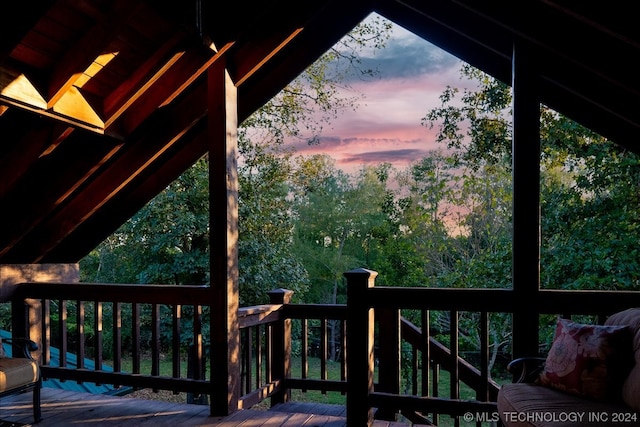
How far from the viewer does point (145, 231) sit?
335 inches

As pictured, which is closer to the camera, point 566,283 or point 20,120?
point 20,120

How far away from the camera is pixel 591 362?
2.49 m

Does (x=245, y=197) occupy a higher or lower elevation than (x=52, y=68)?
lower

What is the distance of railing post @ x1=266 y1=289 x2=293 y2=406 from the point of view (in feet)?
13.6

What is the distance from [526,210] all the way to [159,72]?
284 cm

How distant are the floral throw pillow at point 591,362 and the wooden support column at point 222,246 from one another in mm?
2162

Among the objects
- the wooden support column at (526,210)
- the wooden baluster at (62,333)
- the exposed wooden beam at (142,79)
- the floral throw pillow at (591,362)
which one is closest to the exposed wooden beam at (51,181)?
the exposed wooden beam at (142,79)

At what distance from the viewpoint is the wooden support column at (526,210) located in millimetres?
3098

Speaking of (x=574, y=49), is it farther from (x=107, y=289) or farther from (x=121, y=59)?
(x=107, y=289)

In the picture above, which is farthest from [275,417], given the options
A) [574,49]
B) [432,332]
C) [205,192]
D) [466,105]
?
[432,332]

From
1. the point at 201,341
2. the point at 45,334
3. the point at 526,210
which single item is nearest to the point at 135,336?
the point at 201,341

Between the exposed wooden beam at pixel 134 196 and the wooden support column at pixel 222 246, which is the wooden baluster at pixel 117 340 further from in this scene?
the wooden support column at pixel 222 246

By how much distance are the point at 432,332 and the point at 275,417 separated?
9.11 meters

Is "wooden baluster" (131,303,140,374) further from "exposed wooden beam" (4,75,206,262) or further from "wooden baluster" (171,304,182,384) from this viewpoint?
"exposed wooden beam" (4,75,206,262)
